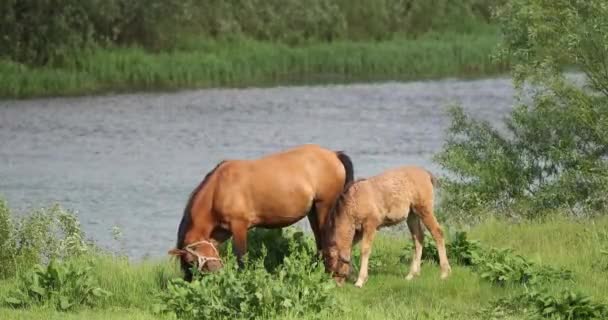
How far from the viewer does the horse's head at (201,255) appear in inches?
435

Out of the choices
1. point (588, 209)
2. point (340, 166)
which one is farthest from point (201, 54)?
point (340, 166)

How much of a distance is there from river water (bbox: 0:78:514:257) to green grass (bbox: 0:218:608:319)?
14.8 feet

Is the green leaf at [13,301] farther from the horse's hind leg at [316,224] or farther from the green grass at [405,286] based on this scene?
the horse's hind leg at [316,224]

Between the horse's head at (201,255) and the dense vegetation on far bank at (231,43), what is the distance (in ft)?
88.9

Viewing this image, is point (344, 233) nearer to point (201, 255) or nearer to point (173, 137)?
point (201, 255)

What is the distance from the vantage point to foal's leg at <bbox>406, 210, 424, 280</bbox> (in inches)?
452

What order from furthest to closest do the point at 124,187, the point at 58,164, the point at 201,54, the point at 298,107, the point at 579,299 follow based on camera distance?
the point at 201,54 < the point at 298,107 < the point at 58,164 < the point at 124,187 < the point at 579,299

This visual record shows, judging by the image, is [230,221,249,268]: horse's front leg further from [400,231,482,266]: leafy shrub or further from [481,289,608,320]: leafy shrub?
[481,289,608,320]: leafy shrub

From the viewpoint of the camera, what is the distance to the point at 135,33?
145 ft

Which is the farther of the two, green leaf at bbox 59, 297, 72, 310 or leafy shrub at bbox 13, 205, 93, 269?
leafy shrub at bbox 13, 205, 93, 269

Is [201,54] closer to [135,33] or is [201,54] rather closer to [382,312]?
[135,33]

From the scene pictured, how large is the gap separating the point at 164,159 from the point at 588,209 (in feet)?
41.6

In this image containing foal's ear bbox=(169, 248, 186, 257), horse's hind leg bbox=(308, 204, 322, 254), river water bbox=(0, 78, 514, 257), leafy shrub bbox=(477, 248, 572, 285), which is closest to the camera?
leafy shrub bbox=(477, 248, 572, 285)

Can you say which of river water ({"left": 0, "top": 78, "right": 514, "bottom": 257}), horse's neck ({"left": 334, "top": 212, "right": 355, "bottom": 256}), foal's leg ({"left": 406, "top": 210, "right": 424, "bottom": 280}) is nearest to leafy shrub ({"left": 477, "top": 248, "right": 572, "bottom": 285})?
foal's leg ({"left": 406, "top": 210, "right": 424, "bottom": 280})
